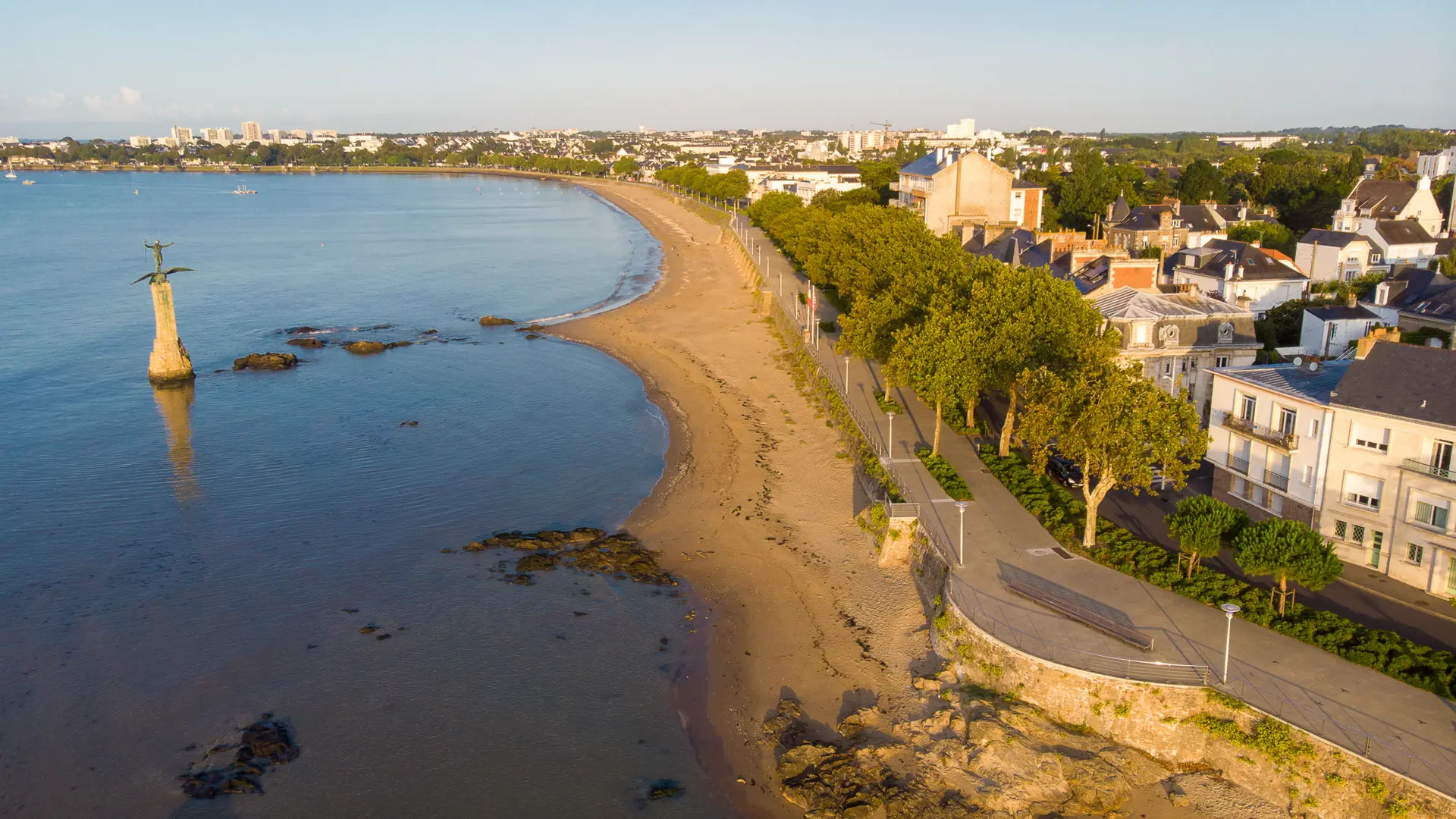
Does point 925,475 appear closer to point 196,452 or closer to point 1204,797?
point 1204,797

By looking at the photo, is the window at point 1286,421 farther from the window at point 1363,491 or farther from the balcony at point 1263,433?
the window at point 1363,491

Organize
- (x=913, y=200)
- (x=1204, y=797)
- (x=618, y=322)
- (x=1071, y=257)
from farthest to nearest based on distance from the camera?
(x=913, y=200), (x=618, y=322), (x=1071, y=257), (x=1204, y=797)

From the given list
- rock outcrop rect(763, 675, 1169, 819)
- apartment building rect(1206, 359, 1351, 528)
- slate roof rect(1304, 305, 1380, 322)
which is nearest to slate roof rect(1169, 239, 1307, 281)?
slate roof rect(1304, 305, 1380, 322)

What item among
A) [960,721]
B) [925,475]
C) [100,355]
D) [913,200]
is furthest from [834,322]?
[100,355]

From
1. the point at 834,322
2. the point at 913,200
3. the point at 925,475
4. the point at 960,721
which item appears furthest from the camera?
the point at 913,200

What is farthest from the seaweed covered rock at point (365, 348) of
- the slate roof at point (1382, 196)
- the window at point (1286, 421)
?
the slate roof at point (1382, 196)

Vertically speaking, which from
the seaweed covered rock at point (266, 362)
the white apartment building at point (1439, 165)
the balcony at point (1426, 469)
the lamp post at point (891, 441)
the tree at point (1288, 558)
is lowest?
the seaweed covered rock at point (266, 362)
